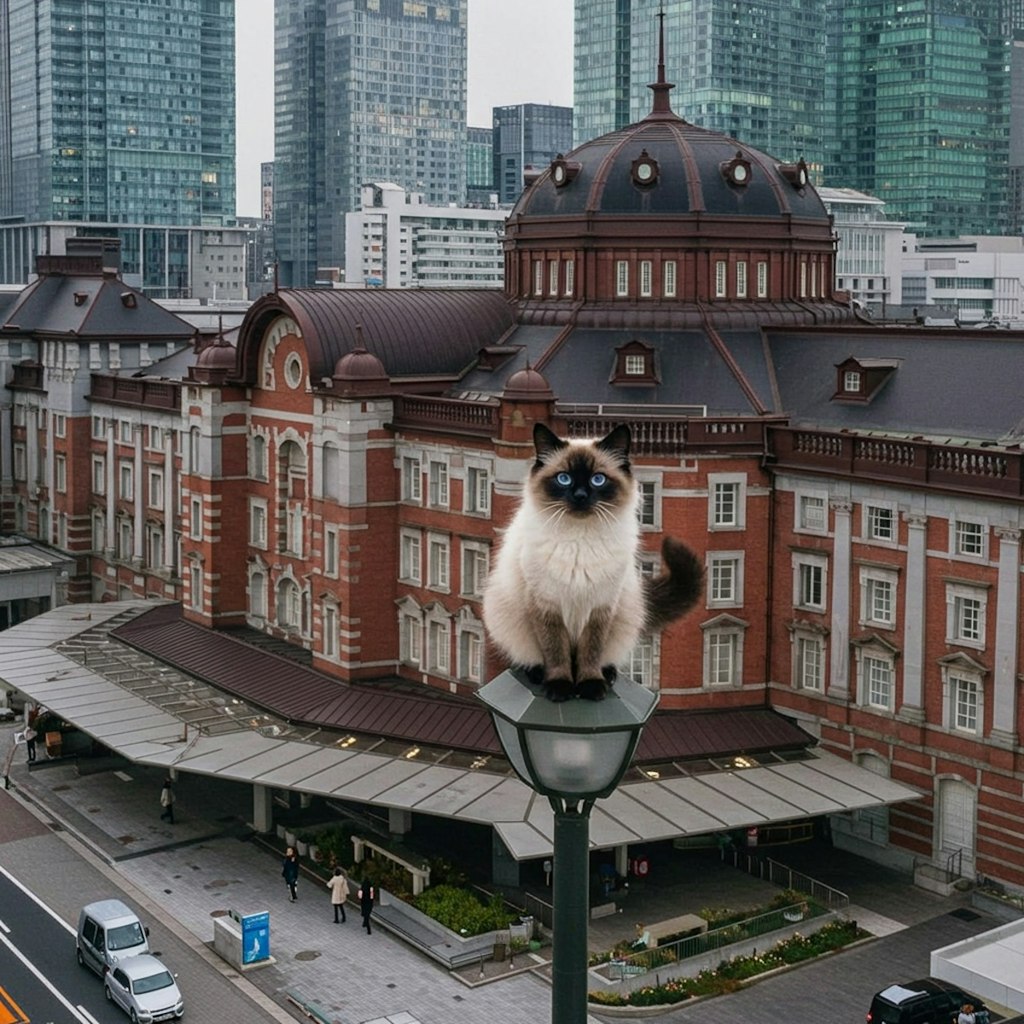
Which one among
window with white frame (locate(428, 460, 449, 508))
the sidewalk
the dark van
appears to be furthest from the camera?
window with white frame (locate(428, 460, 449, 508))

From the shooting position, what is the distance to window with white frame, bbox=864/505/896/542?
56.3m

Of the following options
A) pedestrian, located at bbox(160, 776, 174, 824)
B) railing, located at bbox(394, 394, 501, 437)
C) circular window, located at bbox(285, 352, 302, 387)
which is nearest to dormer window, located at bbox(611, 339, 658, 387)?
railing, located at bbox(394, 394, 501, 437)

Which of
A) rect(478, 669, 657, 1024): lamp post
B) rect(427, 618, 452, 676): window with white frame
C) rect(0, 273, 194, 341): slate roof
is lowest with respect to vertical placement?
rect(427, 618, 452, 676): window with white frame

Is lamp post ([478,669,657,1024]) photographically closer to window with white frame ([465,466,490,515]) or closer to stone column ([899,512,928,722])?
stone column ([899,512,928,722])

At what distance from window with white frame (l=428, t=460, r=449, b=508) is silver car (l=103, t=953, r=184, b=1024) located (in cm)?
2395

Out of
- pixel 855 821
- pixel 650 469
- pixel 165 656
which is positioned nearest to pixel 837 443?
pixel 650 469

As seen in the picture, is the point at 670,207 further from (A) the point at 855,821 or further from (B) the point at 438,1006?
(B) the point at 438,1006

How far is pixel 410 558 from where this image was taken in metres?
67.4

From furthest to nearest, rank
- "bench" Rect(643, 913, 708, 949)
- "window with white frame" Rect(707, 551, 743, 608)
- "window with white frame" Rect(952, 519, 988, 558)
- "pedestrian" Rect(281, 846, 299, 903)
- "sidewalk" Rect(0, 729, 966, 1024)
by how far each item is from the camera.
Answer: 1. "window with white frame" Rect(707, 551, 743, 608)
2. "pedestrian" Rect(281, 846, 299, 903)
3. "window with white frame" Rect(952, 519, 988, 558)
4. "bench" Rect(643, 913, 708, 949)
5. "sidewalk" Rect(0, 729, 966, 1024)

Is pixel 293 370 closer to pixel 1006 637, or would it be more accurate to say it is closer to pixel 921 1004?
pixel 1006 637

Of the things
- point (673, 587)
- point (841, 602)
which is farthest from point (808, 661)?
point (673, 587)

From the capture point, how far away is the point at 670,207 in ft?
227

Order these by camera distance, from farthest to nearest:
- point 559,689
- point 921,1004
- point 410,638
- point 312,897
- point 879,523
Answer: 1. point 410,638
2. point 879,523
3. point 312,897
4. point 921,1004
5. point 559,689

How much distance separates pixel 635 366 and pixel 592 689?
52025 mm
